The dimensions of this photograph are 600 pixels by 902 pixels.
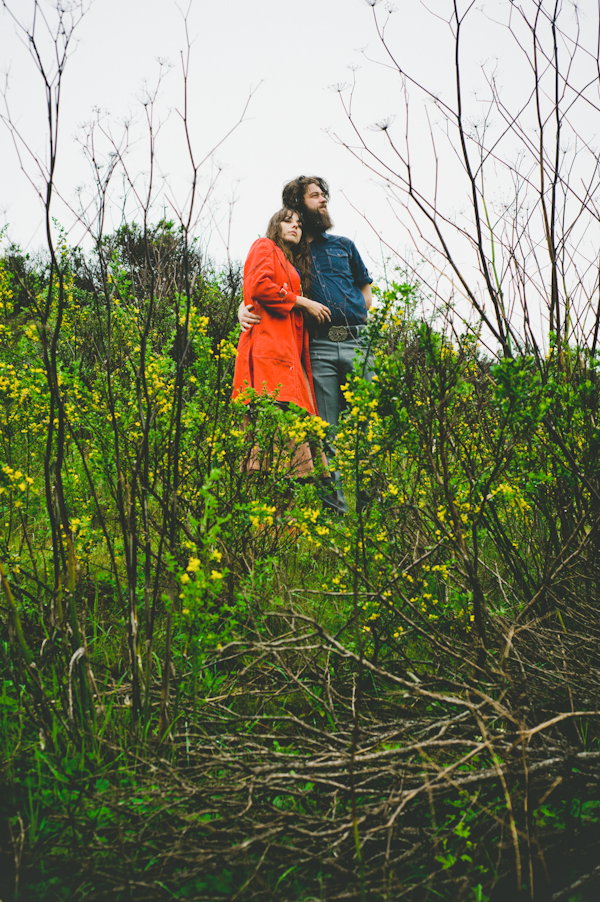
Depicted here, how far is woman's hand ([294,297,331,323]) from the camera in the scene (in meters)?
3.13

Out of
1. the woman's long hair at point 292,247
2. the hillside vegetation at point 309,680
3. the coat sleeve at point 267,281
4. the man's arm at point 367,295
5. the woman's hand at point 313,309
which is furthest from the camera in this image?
the man's arm at point 367,295

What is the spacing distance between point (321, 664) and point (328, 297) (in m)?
2.24

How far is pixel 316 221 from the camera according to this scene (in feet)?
11.1

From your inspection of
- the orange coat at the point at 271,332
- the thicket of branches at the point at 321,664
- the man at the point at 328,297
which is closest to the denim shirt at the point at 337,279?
the man at the point at 328,297

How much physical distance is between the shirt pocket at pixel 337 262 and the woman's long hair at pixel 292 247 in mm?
154

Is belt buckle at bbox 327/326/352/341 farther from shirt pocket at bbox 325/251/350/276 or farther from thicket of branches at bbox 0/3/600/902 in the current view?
thicket of branches at bbox 0/3/600/902

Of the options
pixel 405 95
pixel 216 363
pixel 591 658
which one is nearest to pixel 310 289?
pixel 216 363

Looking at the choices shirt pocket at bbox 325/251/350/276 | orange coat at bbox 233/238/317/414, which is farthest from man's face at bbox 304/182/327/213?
orange coat at bbox 233/238/317/414

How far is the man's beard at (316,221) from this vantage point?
11.0 ft

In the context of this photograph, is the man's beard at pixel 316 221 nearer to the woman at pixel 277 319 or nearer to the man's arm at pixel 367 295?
the woman at pixel 277 319

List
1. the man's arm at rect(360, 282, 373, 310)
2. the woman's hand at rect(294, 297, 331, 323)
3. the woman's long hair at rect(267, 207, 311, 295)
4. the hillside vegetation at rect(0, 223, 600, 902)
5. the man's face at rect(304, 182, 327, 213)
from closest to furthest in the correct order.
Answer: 1. the hillside vegetation at rect(0, 223, 600, 902)
2. the woman's hand at rect(294, 297, 331, 323)
3. the woman's long hair at rect(267, 207, 311, 295)
4. the man's face at rect(304, 182, 327, 213)
5. the man's arm at rect(360, 282, 373, 310)

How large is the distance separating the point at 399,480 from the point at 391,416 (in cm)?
35

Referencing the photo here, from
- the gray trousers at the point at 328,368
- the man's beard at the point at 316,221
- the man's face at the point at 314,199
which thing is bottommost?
the gray trousers at the point at 328,368

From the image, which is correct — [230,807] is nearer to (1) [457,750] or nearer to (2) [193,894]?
(2) [193,894]
